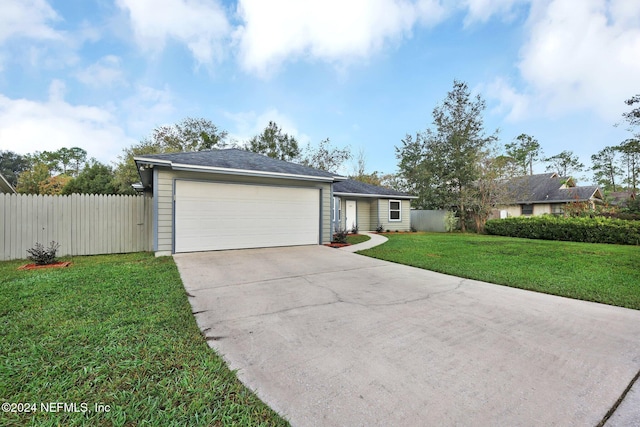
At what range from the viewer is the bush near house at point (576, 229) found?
1037cm

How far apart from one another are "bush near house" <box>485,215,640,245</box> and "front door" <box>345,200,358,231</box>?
8.22 m

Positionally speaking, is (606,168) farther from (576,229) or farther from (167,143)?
(167,143)

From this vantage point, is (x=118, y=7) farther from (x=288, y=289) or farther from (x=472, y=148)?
(x=472, y=148)

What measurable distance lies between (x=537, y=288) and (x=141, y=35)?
12.9m

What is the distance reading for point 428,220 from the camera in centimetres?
1802

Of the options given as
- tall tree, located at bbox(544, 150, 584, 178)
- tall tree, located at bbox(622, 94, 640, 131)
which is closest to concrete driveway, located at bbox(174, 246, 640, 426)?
tall tree, located at bbox(622, 94, 640, 131)

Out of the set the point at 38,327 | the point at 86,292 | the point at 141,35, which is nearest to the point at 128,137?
the point at 141,35

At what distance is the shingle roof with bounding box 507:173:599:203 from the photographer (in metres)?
20.1

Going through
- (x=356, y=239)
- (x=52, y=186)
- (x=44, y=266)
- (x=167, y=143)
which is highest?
(x=167, y=143)

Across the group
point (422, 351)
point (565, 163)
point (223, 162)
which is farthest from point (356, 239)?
point (565, 163)

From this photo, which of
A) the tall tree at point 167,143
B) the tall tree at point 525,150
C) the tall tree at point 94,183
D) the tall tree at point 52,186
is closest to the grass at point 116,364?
the tall tree at point 167,143

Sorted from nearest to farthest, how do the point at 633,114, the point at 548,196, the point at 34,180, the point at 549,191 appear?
the point at 633,114 < the point at 548,196 < the point at 549,191 < the point at 34,180

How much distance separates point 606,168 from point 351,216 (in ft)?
122

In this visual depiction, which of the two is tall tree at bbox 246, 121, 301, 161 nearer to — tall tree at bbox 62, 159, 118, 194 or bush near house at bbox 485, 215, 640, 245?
tall tree at bbox 62, 159, 118, 194
